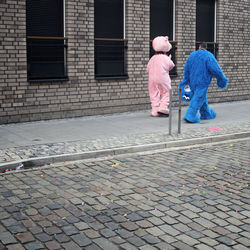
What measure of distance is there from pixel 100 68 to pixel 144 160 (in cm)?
585

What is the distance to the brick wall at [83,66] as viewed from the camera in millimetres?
11219

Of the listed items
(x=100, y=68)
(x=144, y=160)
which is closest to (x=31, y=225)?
(x=144, y=160)

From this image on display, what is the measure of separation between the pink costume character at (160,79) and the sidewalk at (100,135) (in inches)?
15.6

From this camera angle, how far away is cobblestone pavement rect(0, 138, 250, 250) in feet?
14.2

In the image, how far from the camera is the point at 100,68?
13078 mm

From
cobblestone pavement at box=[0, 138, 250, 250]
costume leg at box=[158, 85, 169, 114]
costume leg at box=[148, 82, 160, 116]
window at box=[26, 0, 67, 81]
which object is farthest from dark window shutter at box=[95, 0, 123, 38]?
cobblestone pavement at box=[0, 138, 250, 250]

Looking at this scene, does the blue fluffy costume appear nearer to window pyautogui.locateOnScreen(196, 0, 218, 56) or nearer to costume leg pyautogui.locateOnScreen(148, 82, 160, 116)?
costume leg pyautogui.locateOnScreen(148, 82, 160, 116)

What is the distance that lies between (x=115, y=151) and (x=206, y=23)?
8980 mm

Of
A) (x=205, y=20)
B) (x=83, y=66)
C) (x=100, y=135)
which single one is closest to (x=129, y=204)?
(x=100, y=135)

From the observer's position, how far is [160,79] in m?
12.2

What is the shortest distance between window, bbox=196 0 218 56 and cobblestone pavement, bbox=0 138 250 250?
8520 millimetres

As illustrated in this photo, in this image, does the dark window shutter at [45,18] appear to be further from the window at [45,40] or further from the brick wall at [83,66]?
the brick wall at [83,66]

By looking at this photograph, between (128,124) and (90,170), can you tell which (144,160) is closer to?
(90,170)

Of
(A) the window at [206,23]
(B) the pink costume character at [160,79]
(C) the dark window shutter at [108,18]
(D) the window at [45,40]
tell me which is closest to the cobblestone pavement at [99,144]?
(B) the pink costume character at [160,79]
